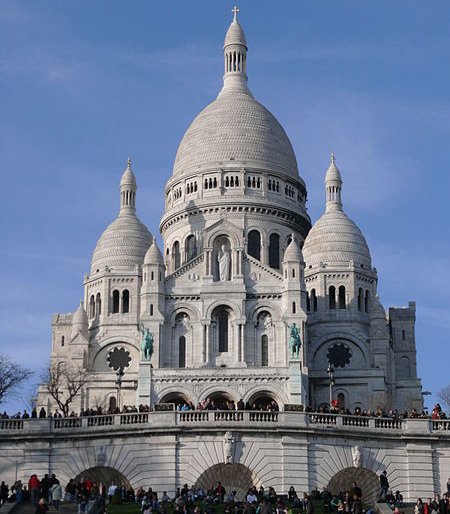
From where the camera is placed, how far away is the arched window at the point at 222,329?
11919 centimetres

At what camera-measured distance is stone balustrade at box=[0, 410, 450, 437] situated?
213 feet

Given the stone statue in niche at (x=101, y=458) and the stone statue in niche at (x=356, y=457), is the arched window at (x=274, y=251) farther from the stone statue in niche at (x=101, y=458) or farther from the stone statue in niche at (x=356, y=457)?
the stone statue in niche at (x=101, y=458)

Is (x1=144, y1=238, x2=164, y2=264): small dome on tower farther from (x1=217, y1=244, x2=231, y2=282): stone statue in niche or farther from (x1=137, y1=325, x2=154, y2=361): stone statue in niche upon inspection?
(x1=137, y1=325, x2=154, y2=361): stone statue in niche

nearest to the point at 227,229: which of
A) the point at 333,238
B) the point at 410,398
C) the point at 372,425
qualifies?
the point at 333,238

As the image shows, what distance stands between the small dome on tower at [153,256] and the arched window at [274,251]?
14358mm

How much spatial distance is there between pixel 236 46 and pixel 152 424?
8822 cm

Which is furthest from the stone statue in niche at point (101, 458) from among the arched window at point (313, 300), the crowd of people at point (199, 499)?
the arched window at point (313, 300)

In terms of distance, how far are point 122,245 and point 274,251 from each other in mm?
13250

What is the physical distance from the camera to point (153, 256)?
12069 centimetres

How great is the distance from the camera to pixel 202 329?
390 feet

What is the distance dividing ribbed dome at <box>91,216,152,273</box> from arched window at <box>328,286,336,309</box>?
16573 millimetres

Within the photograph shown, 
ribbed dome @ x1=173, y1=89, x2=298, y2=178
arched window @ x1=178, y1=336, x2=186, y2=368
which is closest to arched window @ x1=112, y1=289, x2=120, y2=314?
arched window @ x1=178, y1=336, x2=186, y2=368

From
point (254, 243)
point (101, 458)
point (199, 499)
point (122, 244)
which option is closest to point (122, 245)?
point (122, 244)

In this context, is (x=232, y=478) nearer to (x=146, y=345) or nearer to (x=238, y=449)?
(x=238, y=449)
